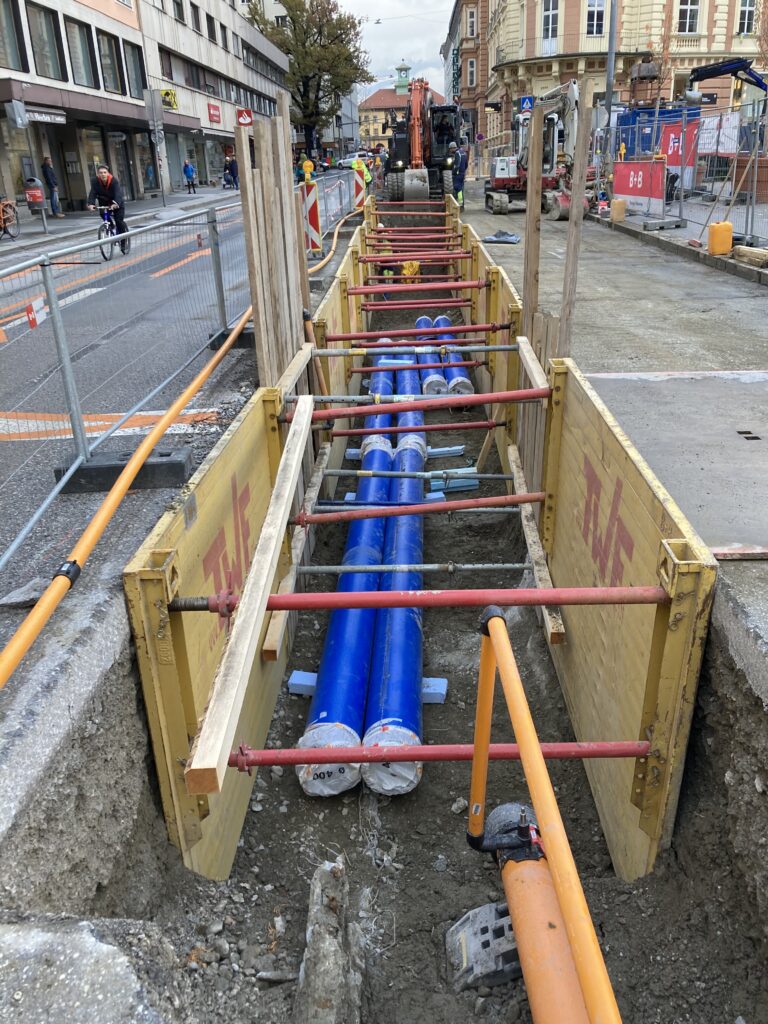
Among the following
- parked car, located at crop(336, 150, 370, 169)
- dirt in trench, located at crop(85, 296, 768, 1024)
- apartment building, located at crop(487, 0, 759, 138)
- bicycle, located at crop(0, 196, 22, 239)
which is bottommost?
dirt in trench, located at crop(85, 296, 768, 1024)

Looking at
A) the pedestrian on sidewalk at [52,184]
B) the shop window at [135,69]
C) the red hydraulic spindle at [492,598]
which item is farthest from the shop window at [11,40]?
the red hydraulic spindle at [492,598]

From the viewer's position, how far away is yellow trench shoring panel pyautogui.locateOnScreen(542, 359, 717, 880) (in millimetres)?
2697

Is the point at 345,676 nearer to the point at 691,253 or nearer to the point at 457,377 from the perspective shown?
the point at 457,377

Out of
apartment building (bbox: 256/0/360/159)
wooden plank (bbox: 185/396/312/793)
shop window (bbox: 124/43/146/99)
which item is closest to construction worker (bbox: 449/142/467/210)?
shop window (bbox: 124/43/146/99)

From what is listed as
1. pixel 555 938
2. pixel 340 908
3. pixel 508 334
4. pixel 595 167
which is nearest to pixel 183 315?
pixel 508 334

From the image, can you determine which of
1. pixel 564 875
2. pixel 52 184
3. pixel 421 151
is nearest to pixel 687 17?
pixel 421 151

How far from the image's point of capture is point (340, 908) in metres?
2.77

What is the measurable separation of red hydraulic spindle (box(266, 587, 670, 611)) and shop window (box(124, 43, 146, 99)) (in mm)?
36889

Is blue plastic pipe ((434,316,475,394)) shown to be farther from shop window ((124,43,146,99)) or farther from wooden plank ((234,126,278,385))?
shop window ((124,43,146,99))

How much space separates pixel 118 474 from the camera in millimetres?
4281

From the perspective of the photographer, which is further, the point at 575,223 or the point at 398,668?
the point at 575,223

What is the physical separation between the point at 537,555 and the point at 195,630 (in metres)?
2.46

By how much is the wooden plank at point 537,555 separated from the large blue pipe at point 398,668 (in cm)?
80

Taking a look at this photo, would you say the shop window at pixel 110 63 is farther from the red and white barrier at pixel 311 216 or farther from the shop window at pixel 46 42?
the red and white barrier at pixel 311 216
